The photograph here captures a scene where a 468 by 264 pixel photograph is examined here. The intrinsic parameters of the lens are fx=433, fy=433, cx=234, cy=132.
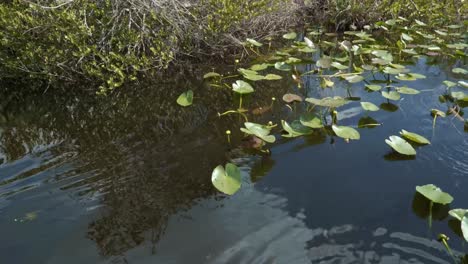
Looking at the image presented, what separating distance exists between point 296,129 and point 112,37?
6.29 ft

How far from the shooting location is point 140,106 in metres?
3.70

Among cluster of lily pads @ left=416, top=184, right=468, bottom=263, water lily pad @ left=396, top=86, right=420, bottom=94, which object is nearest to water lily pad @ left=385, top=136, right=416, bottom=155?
cluster of lily pads @ left=416, top=184, right=468, bottom=263

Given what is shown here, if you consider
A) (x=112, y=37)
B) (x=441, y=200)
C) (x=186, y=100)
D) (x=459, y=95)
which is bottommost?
(x=441, y=200)

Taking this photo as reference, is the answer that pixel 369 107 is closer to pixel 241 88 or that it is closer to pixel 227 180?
pixel 241 88

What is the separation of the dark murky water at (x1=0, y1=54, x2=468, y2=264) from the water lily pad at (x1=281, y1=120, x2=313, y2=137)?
2.4 inches

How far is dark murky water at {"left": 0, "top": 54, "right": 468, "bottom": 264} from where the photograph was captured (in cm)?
202

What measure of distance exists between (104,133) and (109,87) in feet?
2.47

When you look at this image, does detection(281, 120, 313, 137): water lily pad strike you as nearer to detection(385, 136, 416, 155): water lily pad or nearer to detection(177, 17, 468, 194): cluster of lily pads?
detection(177, 17, 468, 194): cluster of lily pads

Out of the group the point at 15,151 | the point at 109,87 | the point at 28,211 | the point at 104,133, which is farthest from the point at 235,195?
the point at 109,87

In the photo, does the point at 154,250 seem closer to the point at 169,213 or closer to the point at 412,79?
the point at 169,213

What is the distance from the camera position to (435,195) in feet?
7.09

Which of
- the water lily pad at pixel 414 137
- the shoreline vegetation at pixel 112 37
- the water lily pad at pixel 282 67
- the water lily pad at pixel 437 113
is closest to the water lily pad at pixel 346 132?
the water lily pad at pixel 414 137

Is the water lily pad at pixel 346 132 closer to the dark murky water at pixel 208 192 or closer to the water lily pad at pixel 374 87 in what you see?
the dark murky water at pixel 208 192

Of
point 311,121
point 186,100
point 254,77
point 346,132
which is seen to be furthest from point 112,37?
point 346,132
